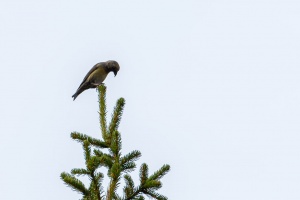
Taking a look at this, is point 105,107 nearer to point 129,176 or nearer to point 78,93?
point 129,176

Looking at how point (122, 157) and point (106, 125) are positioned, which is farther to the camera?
point (106, 125)

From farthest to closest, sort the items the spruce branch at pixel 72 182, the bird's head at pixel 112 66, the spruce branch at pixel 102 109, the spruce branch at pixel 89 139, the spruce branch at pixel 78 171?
1. the bird's head at pixel 112 66
2. the spruce branch at pixel 102 109
3. the spruce branch at pixel 89 139
4. the spruce branch at pixel 78 171
5. the spruce branch at pixel 72 182

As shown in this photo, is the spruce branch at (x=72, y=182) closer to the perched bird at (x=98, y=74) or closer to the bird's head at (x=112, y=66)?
the perched bird at (x=98, y=74)

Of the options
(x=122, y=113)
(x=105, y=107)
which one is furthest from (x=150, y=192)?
(x=105, y=107)

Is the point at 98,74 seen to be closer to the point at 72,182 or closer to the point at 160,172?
the point at 160,172

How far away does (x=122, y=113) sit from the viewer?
515 centimetres

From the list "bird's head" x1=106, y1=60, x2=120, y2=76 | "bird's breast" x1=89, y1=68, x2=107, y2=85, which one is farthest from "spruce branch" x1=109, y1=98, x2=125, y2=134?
"bird's head" x1=106, y1=60, x2=120, y2=76

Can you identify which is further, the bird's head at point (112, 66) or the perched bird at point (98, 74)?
the bird's head at point (112, 66)

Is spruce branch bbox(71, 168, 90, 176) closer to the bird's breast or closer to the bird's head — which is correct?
the bird's breast

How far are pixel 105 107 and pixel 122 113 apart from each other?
0.45 meters

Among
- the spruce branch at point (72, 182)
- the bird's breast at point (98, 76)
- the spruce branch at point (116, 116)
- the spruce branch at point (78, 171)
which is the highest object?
the bird's breast at point (98, 76)

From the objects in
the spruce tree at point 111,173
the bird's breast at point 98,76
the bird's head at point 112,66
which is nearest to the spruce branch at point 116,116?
the spruce tree at point 111,173

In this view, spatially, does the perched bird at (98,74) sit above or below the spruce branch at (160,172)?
above

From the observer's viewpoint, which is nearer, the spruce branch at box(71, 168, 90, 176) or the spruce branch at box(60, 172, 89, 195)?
the spruce branch at box(60, 172, 89, 195)
